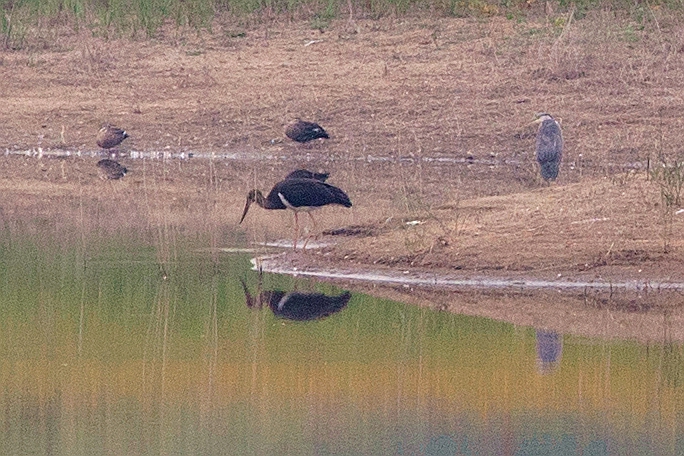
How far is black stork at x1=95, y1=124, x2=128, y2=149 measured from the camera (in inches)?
708

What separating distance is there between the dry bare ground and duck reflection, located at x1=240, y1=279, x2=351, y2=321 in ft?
6.12

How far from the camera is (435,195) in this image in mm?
13992

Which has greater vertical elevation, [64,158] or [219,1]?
[219,1]

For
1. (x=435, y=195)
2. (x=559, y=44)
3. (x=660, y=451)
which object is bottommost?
(x=660, y=451)

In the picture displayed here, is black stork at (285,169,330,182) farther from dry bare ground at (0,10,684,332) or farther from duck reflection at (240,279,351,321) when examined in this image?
duck reflection at (240,279,351,321)

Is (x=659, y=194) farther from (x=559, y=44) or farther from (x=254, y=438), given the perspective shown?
(x=559, y=44)

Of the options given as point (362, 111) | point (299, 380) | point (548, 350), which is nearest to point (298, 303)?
point (548, 350)

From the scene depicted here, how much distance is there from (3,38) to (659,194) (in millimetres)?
13194

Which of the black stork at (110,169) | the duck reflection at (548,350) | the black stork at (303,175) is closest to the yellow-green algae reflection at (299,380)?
the duck reflection at (548,350)

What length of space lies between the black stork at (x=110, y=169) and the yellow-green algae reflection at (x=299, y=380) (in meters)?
6.46

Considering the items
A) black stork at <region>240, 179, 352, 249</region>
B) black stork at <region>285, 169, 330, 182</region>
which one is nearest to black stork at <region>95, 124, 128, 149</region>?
black stork at <region>285, 169, 330, 182</region>

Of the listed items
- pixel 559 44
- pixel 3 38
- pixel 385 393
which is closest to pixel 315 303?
pixel 385 393

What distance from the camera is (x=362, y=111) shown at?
18.8 m

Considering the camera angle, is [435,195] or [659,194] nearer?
[659,194]
